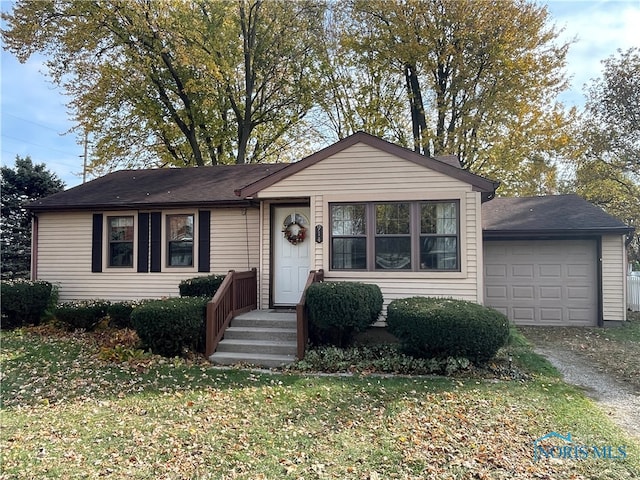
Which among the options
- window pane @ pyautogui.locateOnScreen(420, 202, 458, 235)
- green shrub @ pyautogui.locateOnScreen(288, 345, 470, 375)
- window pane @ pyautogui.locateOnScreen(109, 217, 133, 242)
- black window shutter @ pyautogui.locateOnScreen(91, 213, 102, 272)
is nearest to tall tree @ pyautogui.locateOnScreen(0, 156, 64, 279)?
black window shutter @ pyautogui.locateOnScreen(91, 213, 102, 272)

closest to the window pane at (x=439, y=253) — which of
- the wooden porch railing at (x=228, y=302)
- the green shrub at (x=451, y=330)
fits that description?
the green shrub at (x=451, y=330)

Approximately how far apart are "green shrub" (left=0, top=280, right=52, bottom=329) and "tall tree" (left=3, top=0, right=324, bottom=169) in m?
9.76

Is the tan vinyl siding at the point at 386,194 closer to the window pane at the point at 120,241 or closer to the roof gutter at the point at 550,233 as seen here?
the roof gutter at the point at 550,233

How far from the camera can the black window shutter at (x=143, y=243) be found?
10211 mm

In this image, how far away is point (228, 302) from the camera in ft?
25.7

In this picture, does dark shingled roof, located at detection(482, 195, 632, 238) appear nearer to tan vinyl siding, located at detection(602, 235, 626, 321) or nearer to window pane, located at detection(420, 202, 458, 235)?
tan vinyl siding, located at detection(602, 235, 626, 321)

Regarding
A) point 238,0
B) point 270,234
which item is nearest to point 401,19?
point 238,0

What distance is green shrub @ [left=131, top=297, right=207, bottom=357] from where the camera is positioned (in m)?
6.95

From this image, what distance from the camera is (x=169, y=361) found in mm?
6848

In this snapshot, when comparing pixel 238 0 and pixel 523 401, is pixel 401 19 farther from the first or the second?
pixel 523 401

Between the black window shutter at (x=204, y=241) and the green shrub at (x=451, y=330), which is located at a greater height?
the black window shutter at (x=204, y=241)

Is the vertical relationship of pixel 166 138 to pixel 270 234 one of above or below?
above

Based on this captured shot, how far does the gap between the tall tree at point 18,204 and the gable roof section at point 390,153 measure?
12453 mm

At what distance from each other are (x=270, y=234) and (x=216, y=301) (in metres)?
2.19
